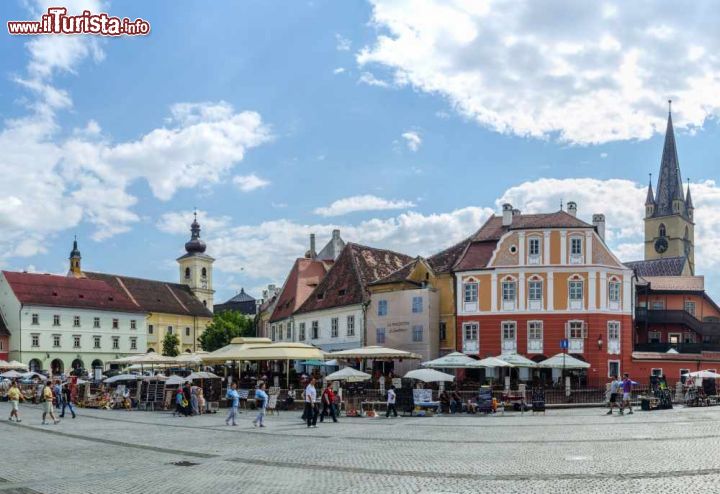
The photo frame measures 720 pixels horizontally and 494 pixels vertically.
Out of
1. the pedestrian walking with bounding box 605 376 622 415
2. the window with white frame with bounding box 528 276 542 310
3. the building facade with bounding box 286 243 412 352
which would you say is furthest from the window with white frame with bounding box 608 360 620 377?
Answer: the building facade with bounding box 286 243 412 352

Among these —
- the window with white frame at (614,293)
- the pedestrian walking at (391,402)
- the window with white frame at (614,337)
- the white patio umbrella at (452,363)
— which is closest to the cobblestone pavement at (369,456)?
the pedestrian walking at (391,402)

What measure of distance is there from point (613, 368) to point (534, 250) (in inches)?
336

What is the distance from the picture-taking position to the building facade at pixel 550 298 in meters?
51.4

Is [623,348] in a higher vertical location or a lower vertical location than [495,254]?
lower

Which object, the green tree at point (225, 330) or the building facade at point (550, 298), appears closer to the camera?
the building facade at point (550, 298)

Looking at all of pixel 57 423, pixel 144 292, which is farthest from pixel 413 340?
pixel 144 292

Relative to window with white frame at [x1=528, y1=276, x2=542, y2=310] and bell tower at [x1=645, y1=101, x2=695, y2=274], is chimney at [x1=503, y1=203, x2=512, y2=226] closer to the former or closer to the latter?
window with white frame at [x1=528, y1=276, x2=542, y2=310]

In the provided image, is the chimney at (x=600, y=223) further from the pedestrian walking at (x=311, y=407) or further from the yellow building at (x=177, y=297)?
the yellow building at (x=177, y=297)

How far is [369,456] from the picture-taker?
66.9ft

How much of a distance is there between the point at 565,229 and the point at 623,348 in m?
8.08

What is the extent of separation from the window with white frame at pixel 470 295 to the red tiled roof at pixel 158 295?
6598cm

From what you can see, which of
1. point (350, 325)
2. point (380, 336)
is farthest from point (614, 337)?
point (350, 325)

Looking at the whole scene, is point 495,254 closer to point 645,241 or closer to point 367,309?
point 367,309

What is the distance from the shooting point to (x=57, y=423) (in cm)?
3225
